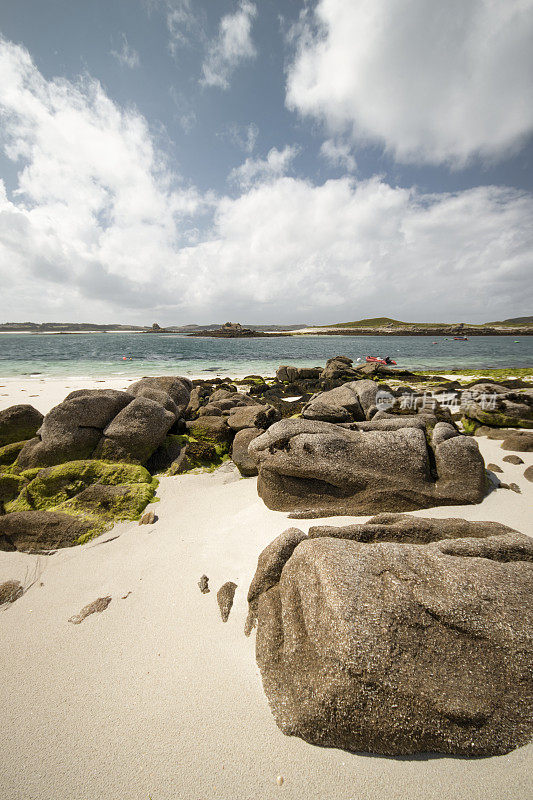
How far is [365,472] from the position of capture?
5.18m

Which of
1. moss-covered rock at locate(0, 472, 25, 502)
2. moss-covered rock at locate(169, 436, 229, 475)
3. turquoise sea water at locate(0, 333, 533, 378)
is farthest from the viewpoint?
turquoise sea water at locate(0, 333, 533, 378)

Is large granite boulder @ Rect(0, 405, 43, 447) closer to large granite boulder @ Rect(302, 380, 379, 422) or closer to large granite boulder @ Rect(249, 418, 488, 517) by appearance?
large granite boulder @ Rect(249, 418, 488, 517)

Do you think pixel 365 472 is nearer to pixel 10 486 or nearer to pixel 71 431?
pixel 71 431

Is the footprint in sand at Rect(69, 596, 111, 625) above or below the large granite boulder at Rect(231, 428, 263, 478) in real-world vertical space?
below

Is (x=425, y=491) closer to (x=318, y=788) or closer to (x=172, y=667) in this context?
(x=318, y=788)

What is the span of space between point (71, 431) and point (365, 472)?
6.64 metres

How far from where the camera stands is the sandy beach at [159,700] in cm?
221

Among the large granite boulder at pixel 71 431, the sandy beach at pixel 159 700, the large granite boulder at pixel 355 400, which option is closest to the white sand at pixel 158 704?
the sandy beach at pixel 159 700

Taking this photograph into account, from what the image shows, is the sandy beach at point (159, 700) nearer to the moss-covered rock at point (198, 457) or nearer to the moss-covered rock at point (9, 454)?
the moss-covered rock at point (198, 457)

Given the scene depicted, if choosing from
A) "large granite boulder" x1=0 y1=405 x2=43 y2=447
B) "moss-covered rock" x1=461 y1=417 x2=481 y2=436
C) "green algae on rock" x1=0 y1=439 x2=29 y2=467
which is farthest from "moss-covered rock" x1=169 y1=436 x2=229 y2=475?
"moss-covered rock" x1=461 y1=417 x2=481 y2=436

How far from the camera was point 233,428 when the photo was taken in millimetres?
8742

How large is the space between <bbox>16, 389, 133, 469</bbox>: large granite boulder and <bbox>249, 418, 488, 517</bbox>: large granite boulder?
4498 mm

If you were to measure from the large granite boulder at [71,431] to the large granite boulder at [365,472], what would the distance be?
450 cm

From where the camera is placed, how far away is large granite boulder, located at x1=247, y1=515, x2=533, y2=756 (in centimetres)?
226
